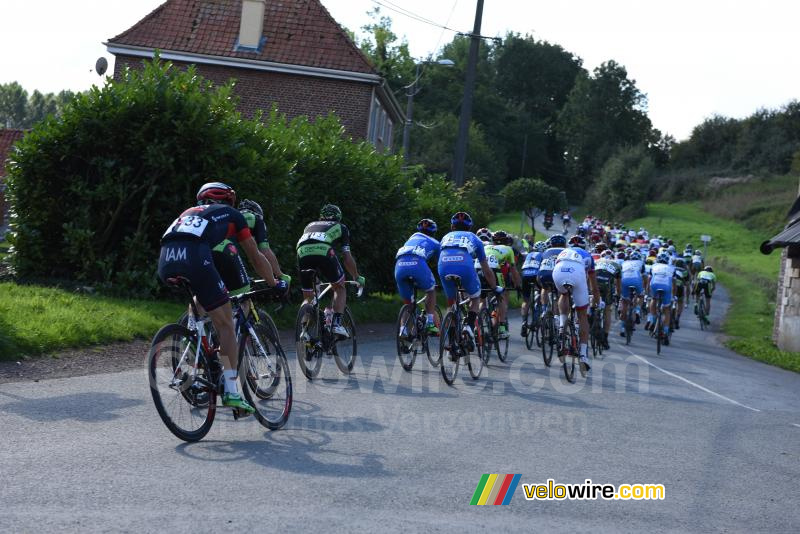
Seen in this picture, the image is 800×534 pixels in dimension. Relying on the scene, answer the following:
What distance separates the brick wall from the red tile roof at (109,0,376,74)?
54 cm

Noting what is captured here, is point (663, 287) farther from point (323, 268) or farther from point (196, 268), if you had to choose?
point (196, 268)

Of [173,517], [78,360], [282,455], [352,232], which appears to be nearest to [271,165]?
[352,232]

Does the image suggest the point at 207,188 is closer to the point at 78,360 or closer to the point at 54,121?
the point at 78,360

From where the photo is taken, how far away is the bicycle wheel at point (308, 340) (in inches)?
435

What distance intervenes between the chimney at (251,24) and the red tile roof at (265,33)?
287 mm

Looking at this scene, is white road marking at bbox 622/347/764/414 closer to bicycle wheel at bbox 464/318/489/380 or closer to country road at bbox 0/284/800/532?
country road at bbox 0/284/800/532

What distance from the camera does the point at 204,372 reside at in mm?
7375

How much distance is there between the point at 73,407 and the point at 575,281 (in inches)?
279

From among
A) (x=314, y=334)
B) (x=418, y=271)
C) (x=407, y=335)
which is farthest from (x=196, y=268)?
(x=418, y=271)

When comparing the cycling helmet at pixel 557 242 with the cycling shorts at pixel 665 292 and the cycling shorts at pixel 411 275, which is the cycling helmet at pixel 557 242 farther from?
the cycling shorts at pixel 665 292

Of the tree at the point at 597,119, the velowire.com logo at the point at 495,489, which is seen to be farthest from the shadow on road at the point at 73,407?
the tree at the point at 597,119

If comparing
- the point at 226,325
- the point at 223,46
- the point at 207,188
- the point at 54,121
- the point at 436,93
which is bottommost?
the point at 226,325

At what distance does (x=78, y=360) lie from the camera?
11.1 metres

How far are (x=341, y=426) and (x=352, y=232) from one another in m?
13.7
